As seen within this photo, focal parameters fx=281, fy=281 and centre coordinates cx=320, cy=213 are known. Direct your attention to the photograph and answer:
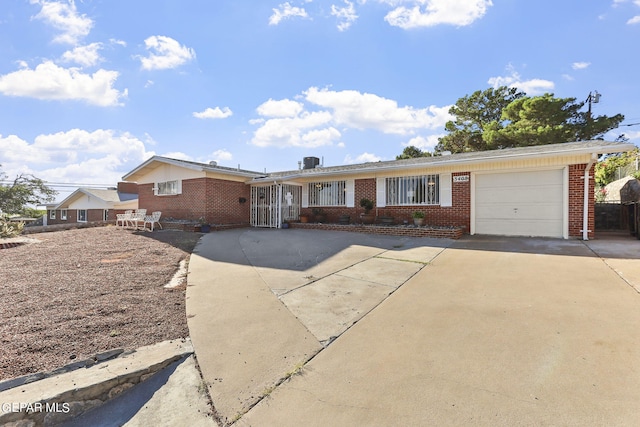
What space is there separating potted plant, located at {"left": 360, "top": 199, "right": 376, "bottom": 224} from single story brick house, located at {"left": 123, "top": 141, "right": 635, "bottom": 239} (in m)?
0.29

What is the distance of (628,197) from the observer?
10.4 metres

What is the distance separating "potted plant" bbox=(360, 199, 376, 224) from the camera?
1162cm

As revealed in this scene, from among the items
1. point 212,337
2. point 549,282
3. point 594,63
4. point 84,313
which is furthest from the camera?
point 594,63

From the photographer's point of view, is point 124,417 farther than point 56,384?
No

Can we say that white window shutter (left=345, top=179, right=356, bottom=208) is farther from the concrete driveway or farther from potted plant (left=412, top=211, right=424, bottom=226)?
the concrete driveway

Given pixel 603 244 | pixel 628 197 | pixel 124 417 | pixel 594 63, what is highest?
pixel 594 63

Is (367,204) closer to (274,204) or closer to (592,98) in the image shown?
(274,204)

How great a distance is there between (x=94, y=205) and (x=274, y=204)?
Answer: 2102cm

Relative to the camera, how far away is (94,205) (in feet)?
81.7

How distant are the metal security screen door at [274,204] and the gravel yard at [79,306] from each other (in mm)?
6642

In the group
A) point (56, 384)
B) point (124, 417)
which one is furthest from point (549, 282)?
point (56, 384)

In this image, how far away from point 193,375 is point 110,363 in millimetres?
781

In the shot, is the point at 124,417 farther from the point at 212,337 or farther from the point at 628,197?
the point at 628,197

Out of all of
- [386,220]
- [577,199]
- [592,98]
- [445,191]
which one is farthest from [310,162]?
[592,98]
